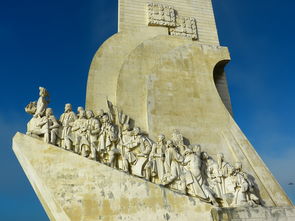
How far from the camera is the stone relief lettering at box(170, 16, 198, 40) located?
11.3m

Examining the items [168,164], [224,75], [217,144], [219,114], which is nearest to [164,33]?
[224,75]

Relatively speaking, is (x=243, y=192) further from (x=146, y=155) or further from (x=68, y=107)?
(x=68, y=107)

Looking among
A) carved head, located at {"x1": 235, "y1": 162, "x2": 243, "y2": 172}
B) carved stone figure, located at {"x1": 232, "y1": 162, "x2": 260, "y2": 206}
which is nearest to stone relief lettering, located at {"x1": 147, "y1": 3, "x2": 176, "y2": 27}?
carved head, located at {"x1": 235, "y1": 162, "x2": 243, "y2": 172}

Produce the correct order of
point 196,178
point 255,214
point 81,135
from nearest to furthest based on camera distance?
1. point 255,214
2. point 196,178
3. point 81,135

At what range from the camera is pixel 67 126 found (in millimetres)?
7520

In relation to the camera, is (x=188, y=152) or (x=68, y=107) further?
(x=68, y=107)

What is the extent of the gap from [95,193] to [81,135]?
5.50 feet

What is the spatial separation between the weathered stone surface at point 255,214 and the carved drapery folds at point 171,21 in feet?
22.6

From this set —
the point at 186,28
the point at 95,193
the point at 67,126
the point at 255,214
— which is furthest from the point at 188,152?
the point at 186,28

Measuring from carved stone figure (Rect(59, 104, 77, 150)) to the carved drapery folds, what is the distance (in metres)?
5.05

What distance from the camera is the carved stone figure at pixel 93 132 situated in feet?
23.4

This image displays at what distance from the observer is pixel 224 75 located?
1147 centimetres

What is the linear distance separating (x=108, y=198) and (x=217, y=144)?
3787mm

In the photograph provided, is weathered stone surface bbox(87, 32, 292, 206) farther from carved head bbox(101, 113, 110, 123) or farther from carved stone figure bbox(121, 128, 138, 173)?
carved head bbox(101, 113, 110, 123)
